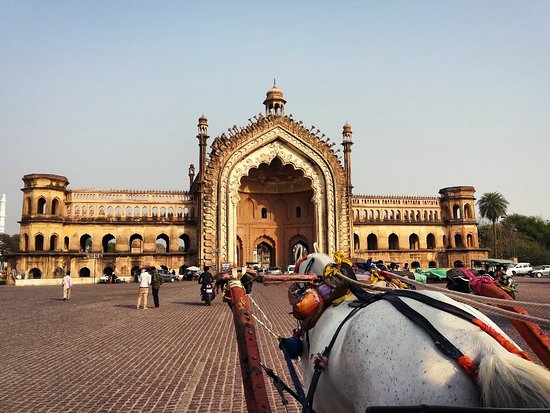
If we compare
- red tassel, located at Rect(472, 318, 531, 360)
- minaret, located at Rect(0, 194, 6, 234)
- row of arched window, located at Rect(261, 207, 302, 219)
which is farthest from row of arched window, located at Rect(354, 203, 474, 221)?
minaret, located at Rect(0, 194, 6, 234)

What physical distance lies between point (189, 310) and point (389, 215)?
116 ft

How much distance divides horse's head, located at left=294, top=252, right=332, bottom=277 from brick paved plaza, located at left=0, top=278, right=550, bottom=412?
7.55 ft

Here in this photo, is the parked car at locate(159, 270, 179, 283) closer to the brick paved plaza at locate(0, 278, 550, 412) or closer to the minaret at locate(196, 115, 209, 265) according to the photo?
the minaret at locate(196, 115, 209, 265)

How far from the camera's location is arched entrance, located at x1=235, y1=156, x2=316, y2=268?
45.2 m

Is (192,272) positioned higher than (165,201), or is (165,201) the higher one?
(165,201)

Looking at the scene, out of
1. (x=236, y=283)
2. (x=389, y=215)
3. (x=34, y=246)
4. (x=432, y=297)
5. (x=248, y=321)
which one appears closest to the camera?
(x=432, y=297)

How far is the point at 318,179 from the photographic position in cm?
4206

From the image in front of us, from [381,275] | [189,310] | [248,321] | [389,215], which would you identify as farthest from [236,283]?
[389,215]

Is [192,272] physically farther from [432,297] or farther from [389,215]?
[432,297]

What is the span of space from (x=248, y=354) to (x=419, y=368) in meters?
1.48

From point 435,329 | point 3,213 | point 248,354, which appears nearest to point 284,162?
point 248,354

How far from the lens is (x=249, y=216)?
4594 centimetres

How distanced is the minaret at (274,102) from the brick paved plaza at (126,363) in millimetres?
34481

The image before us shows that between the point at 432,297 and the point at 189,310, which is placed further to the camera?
the point at 189,310
